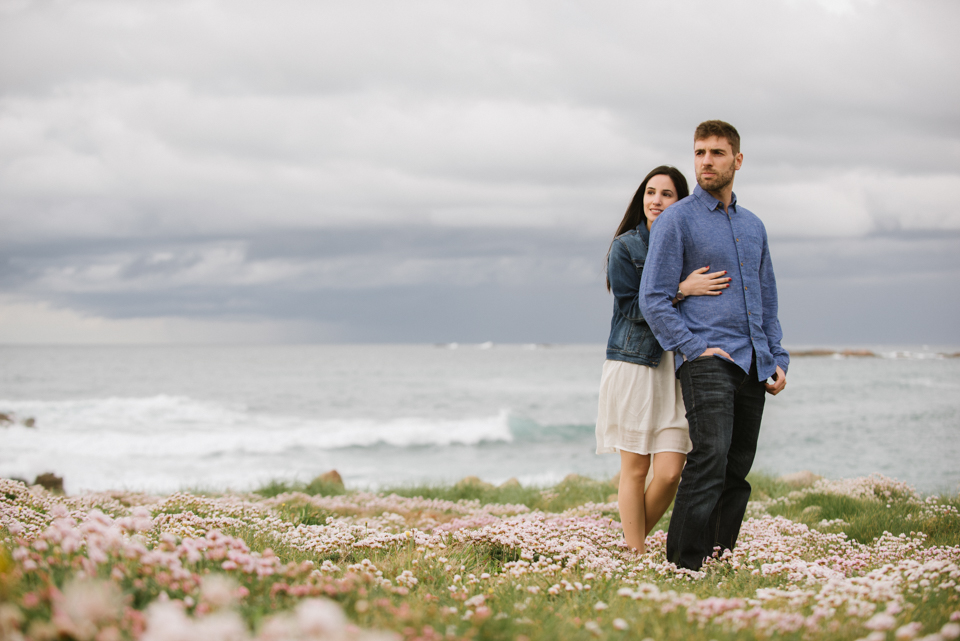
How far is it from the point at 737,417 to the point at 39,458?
66.9 feet

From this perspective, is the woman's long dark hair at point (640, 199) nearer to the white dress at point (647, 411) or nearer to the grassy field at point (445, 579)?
the white dress at point (647, 411)

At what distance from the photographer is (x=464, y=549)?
464 cm

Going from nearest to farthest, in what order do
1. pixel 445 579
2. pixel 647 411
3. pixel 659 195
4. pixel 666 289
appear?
pixel 445 579 < pixel 666 289 < pixel 647 411 < pixel 659 195

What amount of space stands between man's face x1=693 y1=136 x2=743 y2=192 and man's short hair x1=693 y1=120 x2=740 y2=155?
2cm

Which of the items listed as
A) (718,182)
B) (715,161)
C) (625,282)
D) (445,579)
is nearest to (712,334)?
(625,282)

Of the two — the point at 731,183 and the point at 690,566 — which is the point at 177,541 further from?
the point at 731,183

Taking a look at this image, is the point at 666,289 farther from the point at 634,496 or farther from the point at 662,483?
the point at 634,496

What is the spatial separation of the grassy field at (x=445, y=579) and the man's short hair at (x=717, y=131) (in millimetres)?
2778

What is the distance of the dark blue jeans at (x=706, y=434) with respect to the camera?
4.32m

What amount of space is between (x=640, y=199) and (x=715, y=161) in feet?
2.74

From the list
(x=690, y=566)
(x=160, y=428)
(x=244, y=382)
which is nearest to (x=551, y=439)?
(x=160, y=428)

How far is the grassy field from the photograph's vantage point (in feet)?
6.78

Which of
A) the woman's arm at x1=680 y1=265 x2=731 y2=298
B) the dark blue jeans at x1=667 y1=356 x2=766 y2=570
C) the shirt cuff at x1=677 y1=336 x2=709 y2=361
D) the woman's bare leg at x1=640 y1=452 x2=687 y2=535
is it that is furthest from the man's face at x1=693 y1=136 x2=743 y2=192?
the woman's bare leg at x1=640 y1=452 x2=687 y2=535

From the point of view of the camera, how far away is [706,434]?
4.34 m
